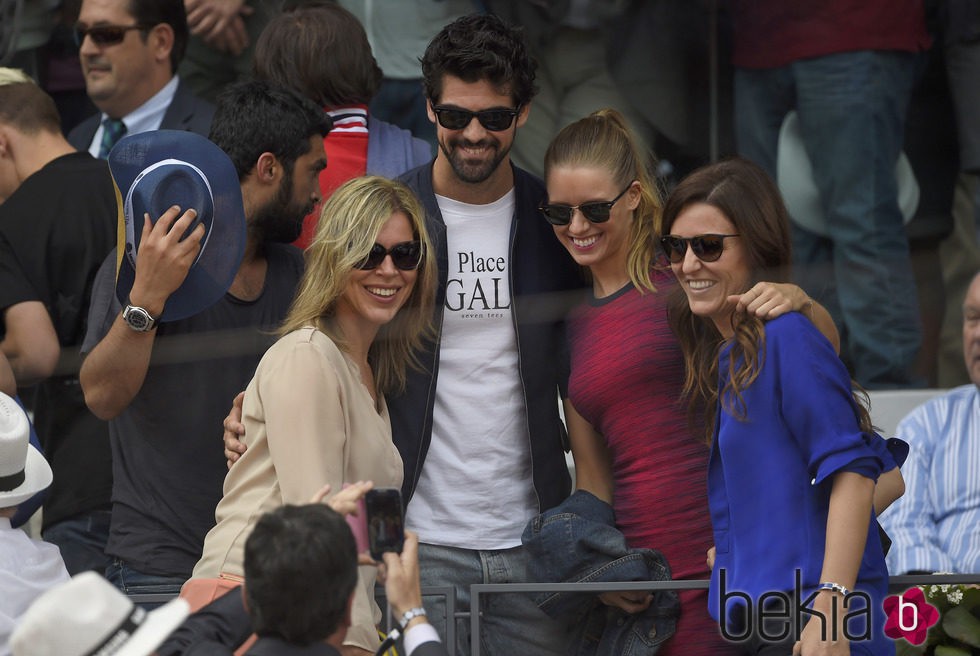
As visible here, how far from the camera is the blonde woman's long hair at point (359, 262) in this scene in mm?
3758

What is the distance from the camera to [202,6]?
600 centimetres

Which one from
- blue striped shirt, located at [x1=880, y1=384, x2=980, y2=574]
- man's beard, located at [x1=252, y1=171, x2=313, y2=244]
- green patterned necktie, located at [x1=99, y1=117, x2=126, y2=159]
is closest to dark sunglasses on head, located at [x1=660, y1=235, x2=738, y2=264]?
man's beard, located at [x1=252, y1=171, x2=313, y2=244]

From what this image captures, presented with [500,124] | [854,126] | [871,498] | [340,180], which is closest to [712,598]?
[871,498]

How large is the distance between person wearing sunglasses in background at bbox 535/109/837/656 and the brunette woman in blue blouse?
7cm

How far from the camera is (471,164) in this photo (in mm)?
4191

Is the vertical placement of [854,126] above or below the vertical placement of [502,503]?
above

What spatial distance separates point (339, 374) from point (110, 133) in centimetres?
244

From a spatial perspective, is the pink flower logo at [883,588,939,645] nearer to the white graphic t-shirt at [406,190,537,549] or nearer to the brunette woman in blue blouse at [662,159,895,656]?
the brunette woman in blue blouse at [662,159,895,656]

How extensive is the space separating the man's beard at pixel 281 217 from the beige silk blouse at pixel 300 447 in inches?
23.3

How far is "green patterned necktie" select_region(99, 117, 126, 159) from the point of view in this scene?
5.62m

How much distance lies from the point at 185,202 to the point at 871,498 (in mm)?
1704

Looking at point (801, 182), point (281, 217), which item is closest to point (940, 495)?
point (801, 182)

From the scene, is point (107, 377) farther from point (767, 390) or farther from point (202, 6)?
point (202, 6)

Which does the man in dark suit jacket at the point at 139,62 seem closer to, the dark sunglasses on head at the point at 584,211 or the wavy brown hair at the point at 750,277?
the dark sunglasses on head at the point at 584,211
